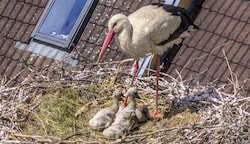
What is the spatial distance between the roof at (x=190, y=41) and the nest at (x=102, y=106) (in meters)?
1.79

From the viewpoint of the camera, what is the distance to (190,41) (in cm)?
1035

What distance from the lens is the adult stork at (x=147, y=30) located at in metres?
7.50

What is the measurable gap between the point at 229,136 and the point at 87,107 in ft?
4.04

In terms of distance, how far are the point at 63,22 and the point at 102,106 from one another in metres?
2.97

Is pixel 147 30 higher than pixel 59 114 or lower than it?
higher

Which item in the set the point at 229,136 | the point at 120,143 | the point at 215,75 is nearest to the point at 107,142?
the point at 120,143

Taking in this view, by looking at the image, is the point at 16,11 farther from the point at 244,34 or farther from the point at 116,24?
the point at 116,24

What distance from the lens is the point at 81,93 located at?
7.98m

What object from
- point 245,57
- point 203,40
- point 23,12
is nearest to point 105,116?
point 245,57

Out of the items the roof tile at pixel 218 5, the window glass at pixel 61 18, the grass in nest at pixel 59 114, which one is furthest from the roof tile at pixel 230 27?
the grass in nest at pixel 59 114

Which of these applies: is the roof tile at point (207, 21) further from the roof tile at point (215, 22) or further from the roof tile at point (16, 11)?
the roof tile at point (16, 11)

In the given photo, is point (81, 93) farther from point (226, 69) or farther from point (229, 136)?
point (226, 69)

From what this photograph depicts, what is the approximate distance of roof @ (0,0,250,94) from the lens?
10.1 m

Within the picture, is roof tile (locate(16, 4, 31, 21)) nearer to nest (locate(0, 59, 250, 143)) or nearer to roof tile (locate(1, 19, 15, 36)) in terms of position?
roof tile (locate(1, 19, 15, 36))
